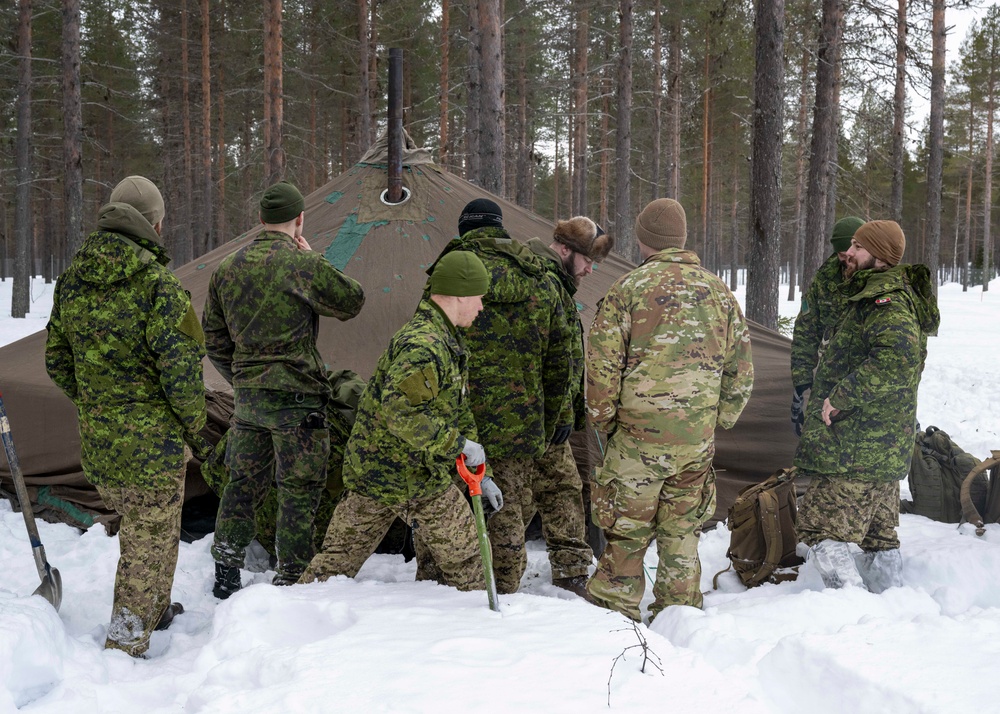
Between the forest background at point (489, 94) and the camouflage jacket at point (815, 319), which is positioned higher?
the forest background at point (489, 94)

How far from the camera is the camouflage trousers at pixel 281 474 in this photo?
3646mm

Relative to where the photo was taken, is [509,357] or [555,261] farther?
[555,261]

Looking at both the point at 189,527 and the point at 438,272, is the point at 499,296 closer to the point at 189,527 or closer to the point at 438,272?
the point at 438,272

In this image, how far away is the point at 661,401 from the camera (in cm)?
320

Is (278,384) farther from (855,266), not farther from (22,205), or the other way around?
(22,205)

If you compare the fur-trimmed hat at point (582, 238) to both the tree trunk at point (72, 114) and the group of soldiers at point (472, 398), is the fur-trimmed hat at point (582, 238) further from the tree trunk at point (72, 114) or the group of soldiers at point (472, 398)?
the tree trunk at point (72, 114)

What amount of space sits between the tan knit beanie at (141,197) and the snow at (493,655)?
1.64m

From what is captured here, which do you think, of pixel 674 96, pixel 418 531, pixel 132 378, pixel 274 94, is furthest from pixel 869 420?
pixel 674 96

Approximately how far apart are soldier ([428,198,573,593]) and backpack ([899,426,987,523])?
2.80 m

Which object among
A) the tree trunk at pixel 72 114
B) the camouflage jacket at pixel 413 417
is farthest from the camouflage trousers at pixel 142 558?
the tree trunk at pixel 72 114

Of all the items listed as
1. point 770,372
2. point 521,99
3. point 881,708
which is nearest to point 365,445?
point 881,708

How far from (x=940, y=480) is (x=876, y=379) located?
1879mm

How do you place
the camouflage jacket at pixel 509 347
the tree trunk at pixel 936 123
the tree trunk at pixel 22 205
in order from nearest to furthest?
the camouflage jacket at pixel 509 347 < the tree trunk at pixel 936 123 < the tree trunk at pixel 22 205

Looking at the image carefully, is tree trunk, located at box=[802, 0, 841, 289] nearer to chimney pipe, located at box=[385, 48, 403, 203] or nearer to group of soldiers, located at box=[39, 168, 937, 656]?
chimney pipe, located at box=[385, 48, 403, 203]
